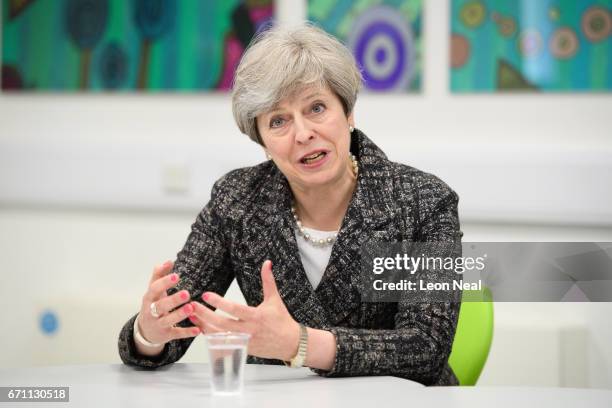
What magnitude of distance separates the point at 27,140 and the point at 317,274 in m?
2.39

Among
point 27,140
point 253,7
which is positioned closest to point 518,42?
point 253,7

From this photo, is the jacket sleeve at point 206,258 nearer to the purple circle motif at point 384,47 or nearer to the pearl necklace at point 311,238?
the pearl necklace at point 311,238

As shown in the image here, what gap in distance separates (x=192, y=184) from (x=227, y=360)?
2262mm

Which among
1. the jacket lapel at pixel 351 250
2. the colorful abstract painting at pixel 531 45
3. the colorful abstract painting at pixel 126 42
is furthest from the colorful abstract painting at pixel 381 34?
the jacket lapel at pixel 351 250

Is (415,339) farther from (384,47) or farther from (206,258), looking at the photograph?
(384,47)

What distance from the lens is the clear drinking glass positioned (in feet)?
5.21

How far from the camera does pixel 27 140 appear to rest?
13.6ft

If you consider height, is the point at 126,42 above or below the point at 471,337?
above

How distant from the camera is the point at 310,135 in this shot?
2.13 m

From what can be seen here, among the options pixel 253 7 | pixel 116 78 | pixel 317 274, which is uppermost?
pixel 253 7

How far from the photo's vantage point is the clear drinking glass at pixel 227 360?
1588 millimetres

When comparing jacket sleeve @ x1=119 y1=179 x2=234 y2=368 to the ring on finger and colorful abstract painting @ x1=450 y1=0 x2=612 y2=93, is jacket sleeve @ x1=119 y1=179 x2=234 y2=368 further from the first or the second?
colorful abstract painting @ x1=450 y1=0 x2=612 y2=93

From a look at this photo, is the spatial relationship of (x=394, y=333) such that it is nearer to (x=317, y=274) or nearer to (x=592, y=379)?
(x=317, y=274)

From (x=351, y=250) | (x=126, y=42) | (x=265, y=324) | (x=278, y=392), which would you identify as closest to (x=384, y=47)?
(x=126, y=42)
